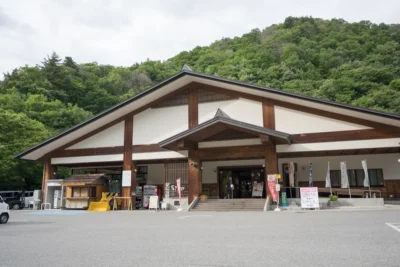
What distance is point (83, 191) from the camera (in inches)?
773

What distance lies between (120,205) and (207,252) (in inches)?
602

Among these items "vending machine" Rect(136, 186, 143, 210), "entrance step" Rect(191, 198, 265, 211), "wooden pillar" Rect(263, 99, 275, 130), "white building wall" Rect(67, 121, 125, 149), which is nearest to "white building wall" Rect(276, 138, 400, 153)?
"wooden pillar" Rect(263, 99, 275, 130)

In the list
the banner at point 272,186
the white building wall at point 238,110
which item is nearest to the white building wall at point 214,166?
the white building wall at point 238,110

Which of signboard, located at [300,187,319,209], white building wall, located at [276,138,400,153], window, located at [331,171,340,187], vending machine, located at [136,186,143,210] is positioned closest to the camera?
signboard, located at [300,187,319,209]

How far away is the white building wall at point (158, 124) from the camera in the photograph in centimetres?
1928

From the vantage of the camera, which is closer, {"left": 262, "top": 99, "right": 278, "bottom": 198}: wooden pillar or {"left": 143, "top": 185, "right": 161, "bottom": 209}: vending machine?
{"left": 262, "top": 99, "right": 278, "bottom": 198}: wooden pillar

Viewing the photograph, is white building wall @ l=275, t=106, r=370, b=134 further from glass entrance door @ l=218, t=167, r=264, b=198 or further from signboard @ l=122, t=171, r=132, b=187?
signboard @ l=122, t=171, r=132, b=187

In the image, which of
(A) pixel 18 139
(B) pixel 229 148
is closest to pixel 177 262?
(B) pixel 229 148

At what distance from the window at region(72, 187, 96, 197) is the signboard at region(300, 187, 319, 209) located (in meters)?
12.5

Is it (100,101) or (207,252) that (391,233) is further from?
(100,101)

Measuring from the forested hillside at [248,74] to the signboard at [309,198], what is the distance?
2254 centimetres

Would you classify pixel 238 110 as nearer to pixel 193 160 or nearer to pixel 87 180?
pixel 193 160

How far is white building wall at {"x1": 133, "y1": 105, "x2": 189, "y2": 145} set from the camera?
759 inches

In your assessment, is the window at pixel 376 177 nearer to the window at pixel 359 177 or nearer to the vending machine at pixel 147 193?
the window at pixel 359 177
